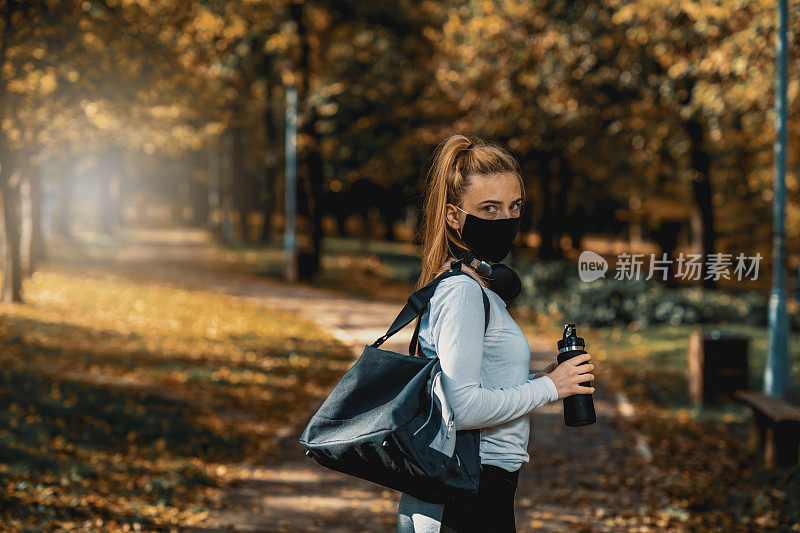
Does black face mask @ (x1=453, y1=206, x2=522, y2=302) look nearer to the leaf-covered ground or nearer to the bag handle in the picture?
the bag handle

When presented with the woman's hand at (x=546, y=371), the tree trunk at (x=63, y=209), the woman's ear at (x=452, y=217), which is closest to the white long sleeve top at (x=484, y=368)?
the woman's hand at (x=546, y=371)

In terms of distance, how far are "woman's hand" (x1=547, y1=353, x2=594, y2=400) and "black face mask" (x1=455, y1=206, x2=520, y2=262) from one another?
42 cm

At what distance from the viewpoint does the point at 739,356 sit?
1033 centimetres

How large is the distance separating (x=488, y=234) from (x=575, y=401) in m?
0.59

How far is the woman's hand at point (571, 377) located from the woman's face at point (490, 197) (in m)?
0.51

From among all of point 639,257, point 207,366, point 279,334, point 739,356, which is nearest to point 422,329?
point 639,257

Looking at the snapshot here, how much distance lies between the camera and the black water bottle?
2633 millimetres

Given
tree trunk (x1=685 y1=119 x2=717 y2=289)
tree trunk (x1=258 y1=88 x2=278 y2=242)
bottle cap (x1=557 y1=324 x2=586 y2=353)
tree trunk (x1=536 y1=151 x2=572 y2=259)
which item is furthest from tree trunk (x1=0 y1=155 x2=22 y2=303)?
tree trunk (x1=258 y1=88 x2=278 y2=242)

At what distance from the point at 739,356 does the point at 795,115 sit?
5.98 metres

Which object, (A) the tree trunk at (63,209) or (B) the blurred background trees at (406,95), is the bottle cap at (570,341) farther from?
(A) the tree trunk at (63,209)

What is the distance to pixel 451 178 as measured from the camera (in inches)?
104

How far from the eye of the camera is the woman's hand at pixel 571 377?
2625 millimetres

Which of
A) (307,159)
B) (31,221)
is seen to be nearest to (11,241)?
(31,221)

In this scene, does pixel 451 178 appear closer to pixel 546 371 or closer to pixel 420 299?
pixel 420 299
